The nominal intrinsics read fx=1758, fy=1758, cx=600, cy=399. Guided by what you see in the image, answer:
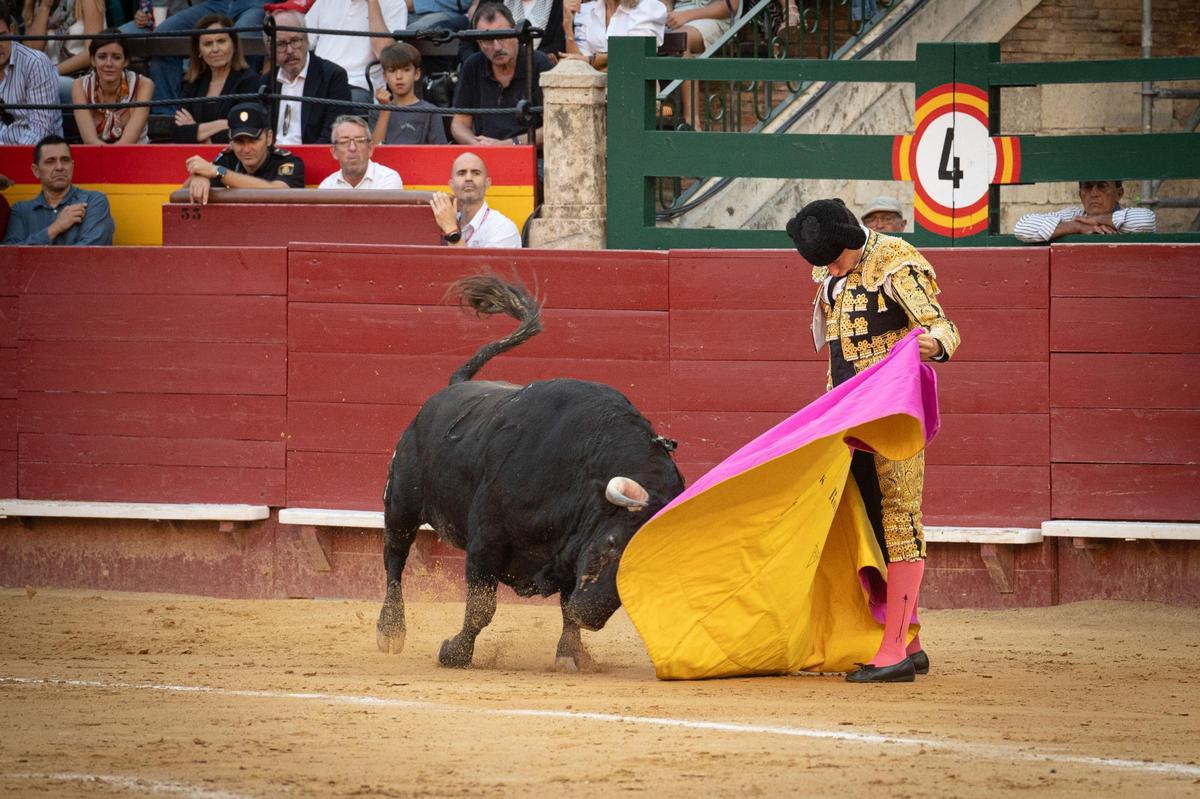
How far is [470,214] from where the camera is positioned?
7785 mm

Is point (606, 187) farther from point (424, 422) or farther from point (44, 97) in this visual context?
point (44, 97)

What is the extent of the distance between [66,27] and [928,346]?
760cm

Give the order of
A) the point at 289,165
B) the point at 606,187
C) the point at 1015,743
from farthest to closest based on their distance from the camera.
→ the point at 289,165 → the point at 606,187 → the point at 1015,743

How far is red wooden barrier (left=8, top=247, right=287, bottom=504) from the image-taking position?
309 inches

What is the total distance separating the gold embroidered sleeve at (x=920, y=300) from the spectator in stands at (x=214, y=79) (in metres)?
4.99

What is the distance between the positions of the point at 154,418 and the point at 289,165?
1.40 meters

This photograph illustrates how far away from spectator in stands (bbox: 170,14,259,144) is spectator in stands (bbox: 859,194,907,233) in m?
3.49

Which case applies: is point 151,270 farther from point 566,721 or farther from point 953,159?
point 566,721

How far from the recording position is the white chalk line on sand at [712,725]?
3713 mm

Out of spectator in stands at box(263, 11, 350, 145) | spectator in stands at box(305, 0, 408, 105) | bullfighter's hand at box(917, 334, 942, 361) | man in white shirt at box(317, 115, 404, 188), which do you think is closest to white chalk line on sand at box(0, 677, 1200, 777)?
bullfighter's hand at box(917, 334, 942, 361)

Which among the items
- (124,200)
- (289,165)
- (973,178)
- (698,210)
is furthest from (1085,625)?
(124,200)

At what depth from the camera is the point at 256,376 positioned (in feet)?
25.8

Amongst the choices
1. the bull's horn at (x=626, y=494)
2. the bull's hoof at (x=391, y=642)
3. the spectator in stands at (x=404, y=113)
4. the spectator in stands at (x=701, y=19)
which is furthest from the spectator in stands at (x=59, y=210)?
the bull's horn at (x=626, y=494)

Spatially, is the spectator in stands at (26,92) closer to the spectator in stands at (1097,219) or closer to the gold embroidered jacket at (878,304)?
the spectator in stands at (1097,219)
